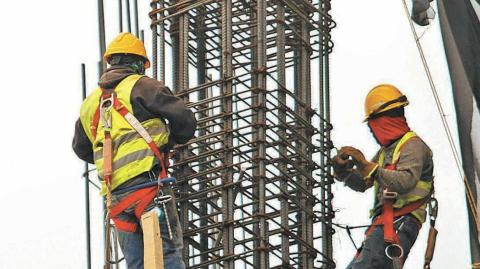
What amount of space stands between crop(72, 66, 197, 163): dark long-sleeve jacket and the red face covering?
2328mm

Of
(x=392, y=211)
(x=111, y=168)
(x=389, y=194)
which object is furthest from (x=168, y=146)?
(x=392, y=211)

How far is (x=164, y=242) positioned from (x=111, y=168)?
89cm

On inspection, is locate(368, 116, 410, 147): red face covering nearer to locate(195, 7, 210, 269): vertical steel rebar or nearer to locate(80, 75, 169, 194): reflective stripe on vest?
locate(195, 7, 210, 269): vertical steel rebar

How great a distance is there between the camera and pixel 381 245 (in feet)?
56.6

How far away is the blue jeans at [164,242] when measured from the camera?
1603 centimetres

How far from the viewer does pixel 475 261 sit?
54.1 ft

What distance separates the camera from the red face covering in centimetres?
1764

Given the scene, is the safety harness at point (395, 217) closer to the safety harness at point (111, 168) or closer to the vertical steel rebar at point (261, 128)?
the vertical steel rebar at point (261, 128)

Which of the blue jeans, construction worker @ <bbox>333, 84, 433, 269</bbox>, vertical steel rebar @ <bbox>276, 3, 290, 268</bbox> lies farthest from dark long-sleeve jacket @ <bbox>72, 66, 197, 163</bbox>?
construction worker @ <bbox>333, 84, 433, 269</bbox>

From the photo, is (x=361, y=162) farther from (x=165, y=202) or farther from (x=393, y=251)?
(x=165, y=202)

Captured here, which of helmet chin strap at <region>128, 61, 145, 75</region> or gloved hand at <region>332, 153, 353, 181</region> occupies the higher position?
helmet chin strap at <region>128, 61, 145, 75</region>

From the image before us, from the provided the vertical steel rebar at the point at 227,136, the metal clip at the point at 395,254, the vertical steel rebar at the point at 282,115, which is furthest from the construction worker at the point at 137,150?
the metal clip at the point at 395,254

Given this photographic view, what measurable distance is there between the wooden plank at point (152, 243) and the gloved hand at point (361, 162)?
8.43ft

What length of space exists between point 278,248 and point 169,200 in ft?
6.78
